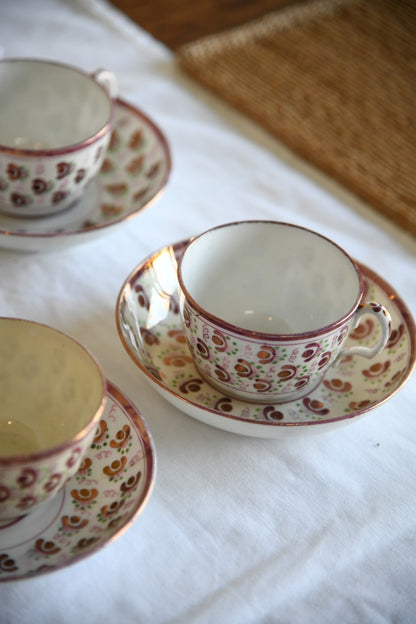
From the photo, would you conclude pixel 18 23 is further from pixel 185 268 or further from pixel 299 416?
pixel 299 416

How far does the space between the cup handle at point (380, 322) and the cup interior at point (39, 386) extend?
20cm

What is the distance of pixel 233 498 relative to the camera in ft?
1.75

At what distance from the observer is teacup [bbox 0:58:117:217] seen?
69 cm

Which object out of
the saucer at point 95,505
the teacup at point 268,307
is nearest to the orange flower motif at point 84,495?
the saucer at point 95,505

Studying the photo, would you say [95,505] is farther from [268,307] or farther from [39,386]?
[268,307]

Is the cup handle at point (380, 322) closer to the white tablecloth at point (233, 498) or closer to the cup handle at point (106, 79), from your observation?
the white tablecloth at point (233, 498)

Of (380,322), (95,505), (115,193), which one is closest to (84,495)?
(95,505)

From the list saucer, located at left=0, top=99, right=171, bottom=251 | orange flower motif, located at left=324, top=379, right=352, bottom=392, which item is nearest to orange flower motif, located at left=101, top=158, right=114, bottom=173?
saucer, located at left=0, top=99, right=171, bottom=251

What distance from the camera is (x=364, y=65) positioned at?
1.03 m

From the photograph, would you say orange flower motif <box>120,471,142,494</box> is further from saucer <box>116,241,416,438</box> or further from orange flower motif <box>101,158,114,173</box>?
orange flower motif <box>101,158,114,173</box>

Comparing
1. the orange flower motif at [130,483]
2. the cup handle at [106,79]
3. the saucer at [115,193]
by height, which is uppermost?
the orange flower motif at [130,483]

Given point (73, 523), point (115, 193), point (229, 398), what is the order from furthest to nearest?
point (115, 193) → point (229, 398) → point (73, 523)

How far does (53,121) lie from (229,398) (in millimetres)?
382

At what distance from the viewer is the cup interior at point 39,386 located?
0.50 metres
